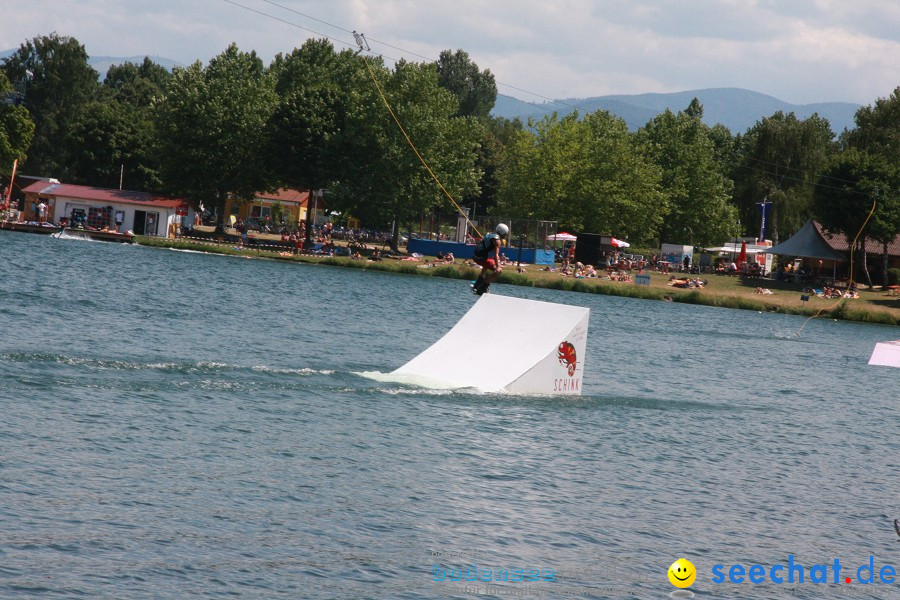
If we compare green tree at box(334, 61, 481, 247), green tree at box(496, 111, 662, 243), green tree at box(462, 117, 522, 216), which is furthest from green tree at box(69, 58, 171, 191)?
green tree at box(462, 117, 522, 216)

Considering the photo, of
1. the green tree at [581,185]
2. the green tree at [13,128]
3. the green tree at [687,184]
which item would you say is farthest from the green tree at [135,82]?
the green tree at [687,184]

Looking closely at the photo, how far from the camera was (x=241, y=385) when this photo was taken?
2030cm

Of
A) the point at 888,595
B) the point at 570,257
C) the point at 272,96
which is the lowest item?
the point at 888,595

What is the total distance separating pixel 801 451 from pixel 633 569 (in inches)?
359

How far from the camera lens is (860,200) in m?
67.9

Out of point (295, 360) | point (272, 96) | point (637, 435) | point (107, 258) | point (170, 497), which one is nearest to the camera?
point (170, 497)

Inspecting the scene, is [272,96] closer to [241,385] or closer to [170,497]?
[241,385]

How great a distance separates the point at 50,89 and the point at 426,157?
189 ft

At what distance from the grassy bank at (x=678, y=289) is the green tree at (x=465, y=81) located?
87.5 metres

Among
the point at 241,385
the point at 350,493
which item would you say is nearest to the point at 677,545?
the point at 350,493

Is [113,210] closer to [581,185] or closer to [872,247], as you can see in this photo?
[581,185]

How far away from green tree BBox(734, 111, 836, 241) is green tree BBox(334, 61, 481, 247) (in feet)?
116

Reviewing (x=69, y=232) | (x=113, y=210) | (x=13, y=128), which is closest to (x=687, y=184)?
(x=113, y=210)

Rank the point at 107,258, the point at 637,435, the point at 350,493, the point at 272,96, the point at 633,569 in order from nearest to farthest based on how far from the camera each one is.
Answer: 1. the point at 633,569
2. the point at 350,493
3. the point at 637,435
4. the point at 107,258
5. the point at 272,96
